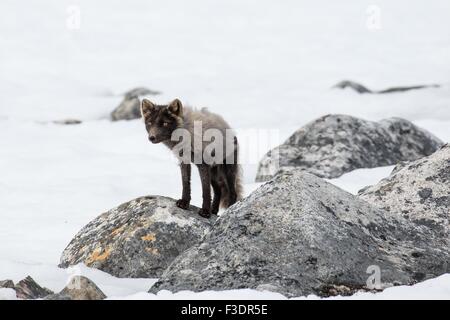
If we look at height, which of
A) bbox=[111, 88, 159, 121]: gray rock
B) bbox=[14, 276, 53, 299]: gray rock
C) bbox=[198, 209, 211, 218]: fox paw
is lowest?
bbox=[14, 276, 53, 299]: gray rock

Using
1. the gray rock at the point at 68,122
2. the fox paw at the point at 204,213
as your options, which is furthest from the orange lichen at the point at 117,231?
the gray rock at the point at 68,122

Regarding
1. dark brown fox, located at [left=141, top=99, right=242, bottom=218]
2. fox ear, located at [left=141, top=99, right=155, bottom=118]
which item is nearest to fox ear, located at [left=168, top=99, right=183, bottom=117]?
dark brown fox, located at [left=141, top=99, right=242, bottom=218]

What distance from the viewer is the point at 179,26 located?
1909 inches

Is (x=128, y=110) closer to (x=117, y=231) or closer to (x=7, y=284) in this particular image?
(x=117, y=231)

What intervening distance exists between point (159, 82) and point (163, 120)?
25.8 m

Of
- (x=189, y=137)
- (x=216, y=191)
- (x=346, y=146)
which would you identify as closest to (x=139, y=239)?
(x=189, y=137)

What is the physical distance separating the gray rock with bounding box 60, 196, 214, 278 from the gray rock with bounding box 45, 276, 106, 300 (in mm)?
1786

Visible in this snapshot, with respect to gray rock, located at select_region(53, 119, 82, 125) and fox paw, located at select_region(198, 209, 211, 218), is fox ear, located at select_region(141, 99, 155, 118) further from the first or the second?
gray rock, located at select_region(53, 119, 82, 125)

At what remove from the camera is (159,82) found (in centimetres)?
3569

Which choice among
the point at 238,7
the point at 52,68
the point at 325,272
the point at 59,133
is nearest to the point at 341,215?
the point at 325,272

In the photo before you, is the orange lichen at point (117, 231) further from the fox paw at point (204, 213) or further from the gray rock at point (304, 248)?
the gray rock at point (304, 248)

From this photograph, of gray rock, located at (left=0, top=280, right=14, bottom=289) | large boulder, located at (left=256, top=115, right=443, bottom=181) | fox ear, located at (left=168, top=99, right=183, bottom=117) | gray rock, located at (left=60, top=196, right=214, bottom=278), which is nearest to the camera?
gray rock, located at (left=0, top=280, right=14, bottom=289)

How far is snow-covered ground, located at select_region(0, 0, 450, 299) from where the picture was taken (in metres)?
15.5

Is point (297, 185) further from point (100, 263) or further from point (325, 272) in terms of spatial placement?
point (100, 263)
